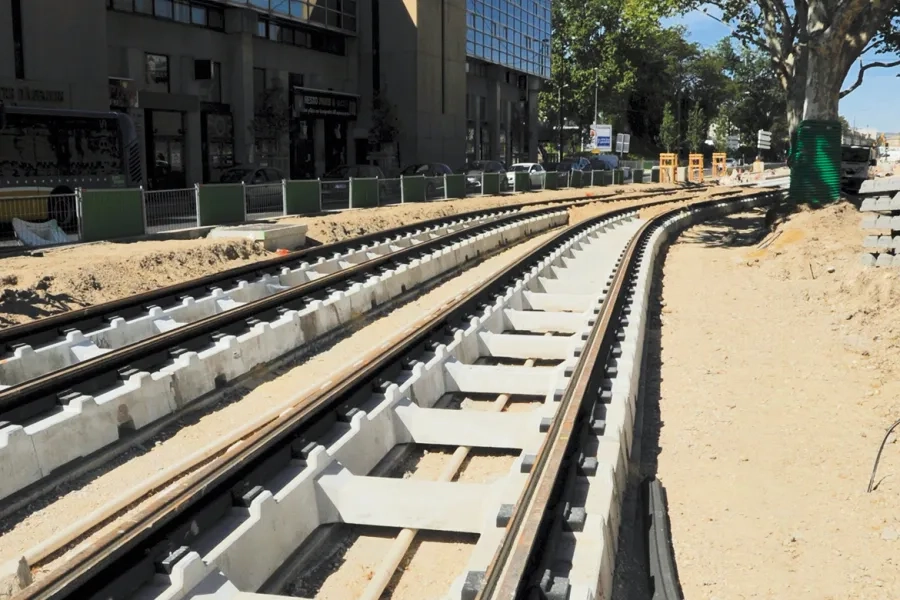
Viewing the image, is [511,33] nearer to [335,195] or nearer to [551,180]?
[551,180]

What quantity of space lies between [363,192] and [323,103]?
54.8 feet

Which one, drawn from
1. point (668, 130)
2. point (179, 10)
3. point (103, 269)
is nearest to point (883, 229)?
point (103, 269)

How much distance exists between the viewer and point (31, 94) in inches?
1070

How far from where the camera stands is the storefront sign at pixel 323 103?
4291 cm

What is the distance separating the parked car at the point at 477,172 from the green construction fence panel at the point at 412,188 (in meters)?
5.41

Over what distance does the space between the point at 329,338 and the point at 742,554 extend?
6.82 m

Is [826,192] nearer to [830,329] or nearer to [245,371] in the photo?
[830,329]

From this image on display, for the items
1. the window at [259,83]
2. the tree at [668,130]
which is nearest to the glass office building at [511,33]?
the window at [259,83]

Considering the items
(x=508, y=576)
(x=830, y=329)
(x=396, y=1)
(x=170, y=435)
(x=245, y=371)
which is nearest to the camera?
(x=508, y=576)

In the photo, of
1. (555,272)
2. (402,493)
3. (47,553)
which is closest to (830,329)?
(555,272)

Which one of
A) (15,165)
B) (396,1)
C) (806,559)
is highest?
(396,1)

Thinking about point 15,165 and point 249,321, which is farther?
point 15,165

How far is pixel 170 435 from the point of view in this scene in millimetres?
7348

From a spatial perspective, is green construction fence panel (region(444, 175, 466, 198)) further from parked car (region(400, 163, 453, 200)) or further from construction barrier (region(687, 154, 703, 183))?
construction barrier (region(687, 154, 703, 183))
